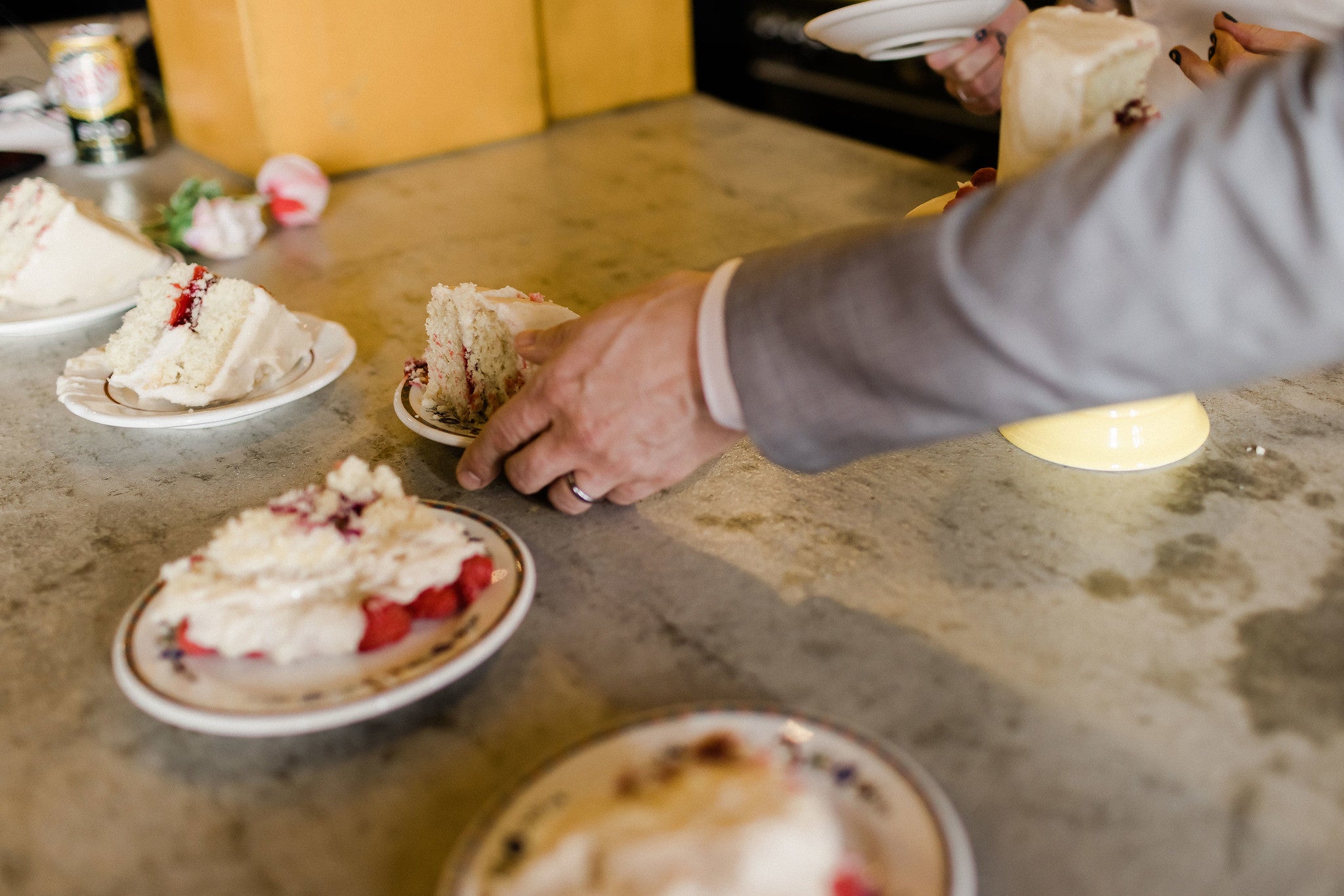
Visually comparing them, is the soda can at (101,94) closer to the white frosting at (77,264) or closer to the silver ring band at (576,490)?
the white frosting at (77,264)

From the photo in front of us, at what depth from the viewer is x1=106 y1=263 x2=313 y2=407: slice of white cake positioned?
111cm

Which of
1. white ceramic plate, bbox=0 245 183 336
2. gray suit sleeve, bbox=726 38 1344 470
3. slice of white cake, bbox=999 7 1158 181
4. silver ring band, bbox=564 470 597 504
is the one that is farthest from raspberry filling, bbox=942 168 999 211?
white ceramic plate, bbox=0 245 183 336

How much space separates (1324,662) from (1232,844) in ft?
0.66

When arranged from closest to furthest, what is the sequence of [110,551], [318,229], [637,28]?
[110,551] < [318,229] < [637,28]

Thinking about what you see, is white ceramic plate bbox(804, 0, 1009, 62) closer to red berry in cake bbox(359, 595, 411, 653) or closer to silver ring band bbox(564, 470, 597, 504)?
silver ring band bbox(564, 470, 597, 504)

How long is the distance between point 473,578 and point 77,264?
0.98m

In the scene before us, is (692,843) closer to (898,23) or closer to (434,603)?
(434,603)

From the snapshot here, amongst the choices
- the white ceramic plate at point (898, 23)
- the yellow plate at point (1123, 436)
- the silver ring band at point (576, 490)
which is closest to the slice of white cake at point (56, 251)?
the silver ring band at point (576, 490)

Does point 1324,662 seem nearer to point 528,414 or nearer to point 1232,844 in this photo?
point 1232,844

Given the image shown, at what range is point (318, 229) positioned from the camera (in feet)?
5.80

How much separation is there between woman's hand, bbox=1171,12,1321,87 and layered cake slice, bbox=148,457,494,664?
1.08 m

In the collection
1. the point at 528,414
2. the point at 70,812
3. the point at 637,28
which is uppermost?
the point at 637,28

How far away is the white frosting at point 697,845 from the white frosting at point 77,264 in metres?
1.20

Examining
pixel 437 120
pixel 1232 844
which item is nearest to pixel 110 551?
pixel 1232 844
